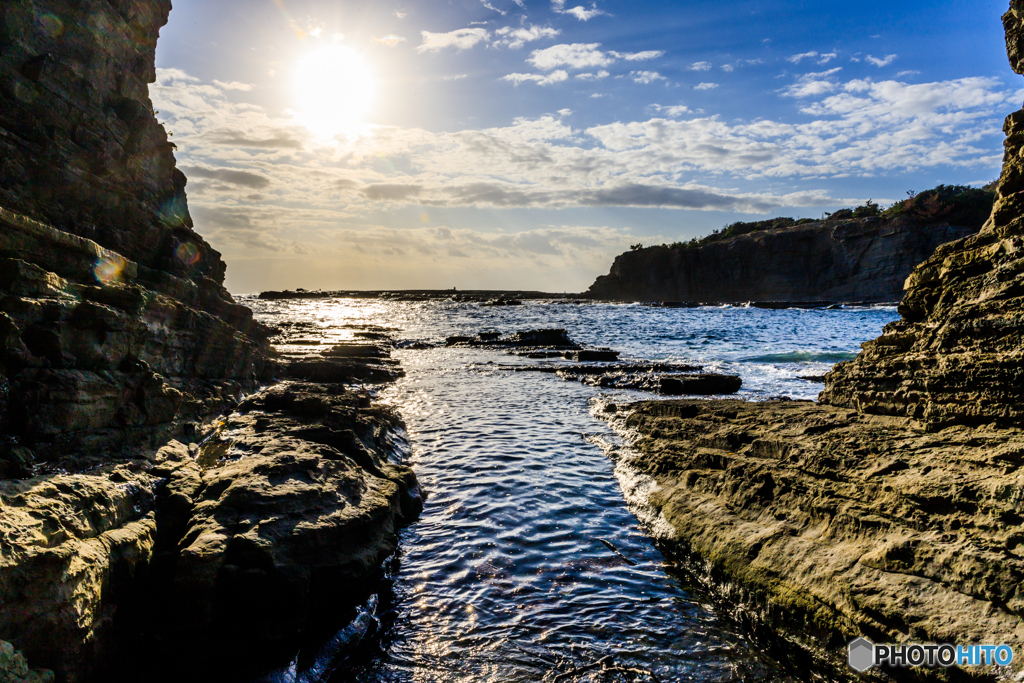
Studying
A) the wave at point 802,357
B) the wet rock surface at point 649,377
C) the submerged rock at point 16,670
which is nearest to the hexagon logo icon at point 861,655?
the submerged rock at point 16,670

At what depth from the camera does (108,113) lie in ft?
35.7

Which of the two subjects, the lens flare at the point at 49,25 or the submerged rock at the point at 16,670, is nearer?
the submerged rock at the point at 16,670

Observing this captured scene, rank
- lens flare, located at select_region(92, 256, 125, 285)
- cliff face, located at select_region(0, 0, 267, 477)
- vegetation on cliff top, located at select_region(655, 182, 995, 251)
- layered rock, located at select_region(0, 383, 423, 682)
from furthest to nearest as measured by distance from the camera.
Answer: vegetation on cliff top, located at select_region(655, 182, 995, 251) < lens flare, located at select_region(92, 256, 125, 285) < cliff face, located at select_region(0, 0, 267, 477) < layered rock, located at select_region(0, 383, 423, 682)

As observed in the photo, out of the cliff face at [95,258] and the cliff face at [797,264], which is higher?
the cliff face at [797,264]

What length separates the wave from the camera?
2759cm

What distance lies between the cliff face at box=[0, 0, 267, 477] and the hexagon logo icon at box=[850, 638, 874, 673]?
799 centimetres

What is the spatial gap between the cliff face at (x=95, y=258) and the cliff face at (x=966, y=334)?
35.7 feet

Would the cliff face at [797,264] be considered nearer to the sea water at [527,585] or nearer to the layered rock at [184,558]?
the sea water at [527,585]

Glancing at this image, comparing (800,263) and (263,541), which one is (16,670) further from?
(800,263)

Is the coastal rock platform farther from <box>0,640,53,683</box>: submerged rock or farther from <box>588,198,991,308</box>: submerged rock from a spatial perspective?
<box>588,198,991,308</box>: submerged rock

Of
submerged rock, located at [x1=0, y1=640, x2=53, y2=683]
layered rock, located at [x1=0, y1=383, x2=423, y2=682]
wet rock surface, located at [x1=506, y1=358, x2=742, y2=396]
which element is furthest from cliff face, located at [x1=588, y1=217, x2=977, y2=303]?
submerged rock, located at [x1=0, y1=640, x2=53, y2=683]

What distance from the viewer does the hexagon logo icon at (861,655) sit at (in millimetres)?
4438

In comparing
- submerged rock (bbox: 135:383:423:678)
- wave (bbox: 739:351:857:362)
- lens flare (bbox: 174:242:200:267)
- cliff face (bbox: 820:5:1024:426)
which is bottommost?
submerged rock (bbox: 135:383:423:678)

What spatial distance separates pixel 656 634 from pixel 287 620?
12.1ft
